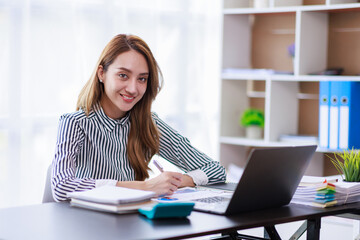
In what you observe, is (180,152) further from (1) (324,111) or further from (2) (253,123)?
(2) (253,123)

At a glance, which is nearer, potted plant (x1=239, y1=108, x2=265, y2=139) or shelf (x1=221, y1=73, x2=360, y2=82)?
shelf (x1=221, y1=73, x2=360, y2=82)

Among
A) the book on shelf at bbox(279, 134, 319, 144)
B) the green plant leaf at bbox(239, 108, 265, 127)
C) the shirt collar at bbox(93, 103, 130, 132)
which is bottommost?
the book on shelf at bbox(279, 134, 319, 144)

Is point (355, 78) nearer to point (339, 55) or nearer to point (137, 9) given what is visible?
point (339, 55)

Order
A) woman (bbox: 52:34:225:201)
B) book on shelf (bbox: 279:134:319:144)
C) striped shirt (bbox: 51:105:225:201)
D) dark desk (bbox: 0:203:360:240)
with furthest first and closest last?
book on shelf (bbox: 279:134:319:144), woman (bbox: 52:34:225:201), striped shirt (bbox: 51:105:225:201), dark desk (bbox: 0:203:360:240)

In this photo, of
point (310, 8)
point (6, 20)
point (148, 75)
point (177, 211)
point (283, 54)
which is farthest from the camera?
point (283, 54)

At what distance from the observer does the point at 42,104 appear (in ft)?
10.3

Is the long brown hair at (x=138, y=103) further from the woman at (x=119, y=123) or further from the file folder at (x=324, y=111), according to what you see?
the file folder at (x=324, y=111)

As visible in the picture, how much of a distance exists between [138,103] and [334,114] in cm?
157

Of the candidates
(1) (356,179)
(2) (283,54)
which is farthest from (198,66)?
(1) (356,179)

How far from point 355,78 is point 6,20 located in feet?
6.49

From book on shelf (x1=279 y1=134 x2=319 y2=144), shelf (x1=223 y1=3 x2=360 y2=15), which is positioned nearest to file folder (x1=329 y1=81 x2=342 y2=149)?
book on shelf (x1=279 y1=134 x2=319 y2=144)

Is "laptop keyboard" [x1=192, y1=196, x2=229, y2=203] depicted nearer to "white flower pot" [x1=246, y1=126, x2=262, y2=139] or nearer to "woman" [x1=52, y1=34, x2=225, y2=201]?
"woman" [x1=52, y1=34, x2=225, y2=201]

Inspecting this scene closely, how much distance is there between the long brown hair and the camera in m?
2.17

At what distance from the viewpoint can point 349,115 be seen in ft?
10.9
